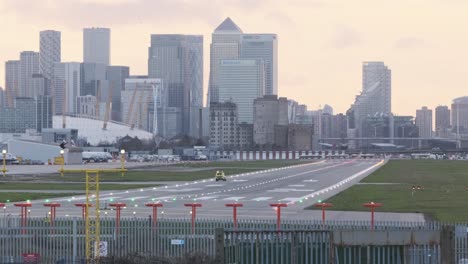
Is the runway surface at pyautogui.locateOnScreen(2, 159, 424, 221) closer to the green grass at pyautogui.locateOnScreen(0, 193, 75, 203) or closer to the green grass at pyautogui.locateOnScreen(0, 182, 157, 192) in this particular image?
the green grass at pyautogui.locateOnScreen(0, 193, 75, 203)

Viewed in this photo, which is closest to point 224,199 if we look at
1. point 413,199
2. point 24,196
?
point 413,199

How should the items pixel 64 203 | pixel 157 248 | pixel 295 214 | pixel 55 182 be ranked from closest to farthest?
pixel 157 248, pixel 295 214, pixel 64 203, pixel 55 182

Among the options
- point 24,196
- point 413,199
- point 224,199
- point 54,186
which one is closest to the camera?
point 224,199

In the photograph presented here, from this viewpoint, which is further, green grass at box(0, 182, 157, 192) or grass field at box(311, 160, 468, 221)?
green grass at box(0, 182, 157, 192)

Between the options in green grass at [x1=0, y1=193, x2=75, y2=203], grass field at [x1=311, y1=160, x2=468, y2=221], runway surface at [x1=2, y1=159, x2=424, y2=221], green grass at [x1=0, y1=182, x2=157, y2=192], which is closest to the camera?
runway surface at [x1=2, y1=159, x2=424, y2=221]

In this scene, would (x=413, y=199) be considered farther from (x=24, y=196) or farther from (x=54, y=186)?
(x=54, y=186)

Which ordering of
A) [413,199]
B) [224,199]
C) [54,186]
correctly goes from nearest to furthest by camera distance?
[224,199], [413,199], [54,186]

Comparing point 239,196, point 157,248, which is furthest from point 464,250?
point 239,196

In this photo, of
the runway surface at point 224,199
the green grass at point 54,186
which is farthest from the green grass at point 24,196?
the green grass at point 54,186

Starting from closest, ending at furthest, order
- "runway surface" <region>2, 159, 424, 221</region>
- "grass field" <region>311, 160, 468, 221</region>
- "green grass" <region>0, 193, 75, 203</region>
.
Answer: "runway surface" <region>2, 159, 424, 221</region> → "grass field" <region>311, 160, 468, 221</region> → "green grass" <region>0, 193, 75, 203</region>

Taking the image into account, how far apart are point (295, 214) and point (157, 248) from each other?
26712 mm

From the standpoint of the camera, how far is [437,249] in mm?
31344

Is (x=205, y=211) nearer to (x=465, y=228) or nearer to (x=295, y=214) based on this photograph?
(x=295, y=214)

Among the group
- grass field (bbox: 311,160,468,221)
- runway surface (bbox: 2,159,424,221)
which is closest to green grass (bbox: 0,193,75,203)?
runway surface (bbox: 2,159,424,221)
